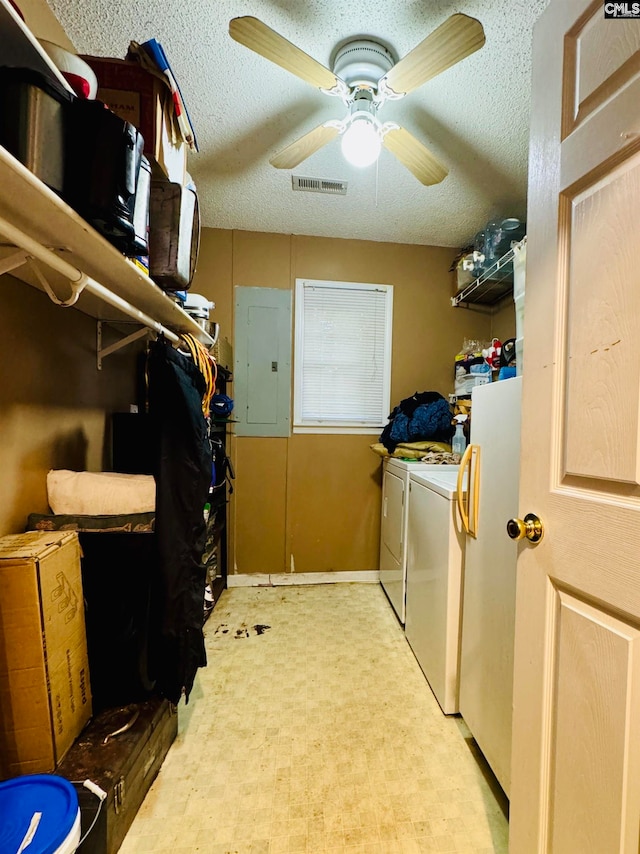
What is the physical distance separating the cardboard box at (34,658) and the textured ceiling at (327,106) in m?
1.89

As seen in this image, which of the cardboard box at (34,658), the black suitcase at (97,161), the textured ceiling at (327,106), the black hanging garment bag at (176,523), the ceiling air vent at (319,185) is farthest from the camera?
the ceiling air vent at (319,185)

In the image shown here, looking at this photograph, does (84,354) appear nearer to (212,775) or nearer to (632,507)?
(212,775)

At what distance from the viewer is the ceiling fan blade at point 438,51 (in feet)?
3.36

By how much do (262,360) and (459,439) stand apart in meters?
1.57

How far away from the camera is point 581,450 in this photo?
720mm

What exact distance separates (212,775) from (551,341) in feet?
5.89

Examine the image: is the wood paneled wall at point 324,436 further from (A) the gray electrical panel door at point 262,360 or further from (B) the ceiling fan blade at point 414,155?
(B) the ceiling fan blade at point 414,155

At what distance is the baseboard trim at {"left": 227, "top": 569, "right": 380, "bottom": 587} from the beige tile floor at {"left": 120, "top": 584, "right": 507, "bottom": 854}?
66 centimetres

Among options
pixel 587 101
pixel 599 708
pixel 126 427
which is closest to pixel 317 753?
pixel 599 708

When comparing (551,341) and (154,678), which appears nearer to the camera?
(551,341)

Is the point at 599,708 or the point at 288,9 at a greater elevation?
the point at 288,9

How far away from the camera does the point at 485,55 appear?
137cm

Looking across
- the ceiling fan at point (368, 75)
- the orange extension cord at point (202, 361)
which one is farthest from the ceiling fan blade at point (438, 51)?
the orange extension cord at point (202, 361)

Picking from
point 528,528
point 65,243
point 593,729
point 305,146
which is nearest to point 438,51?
point 305,146
